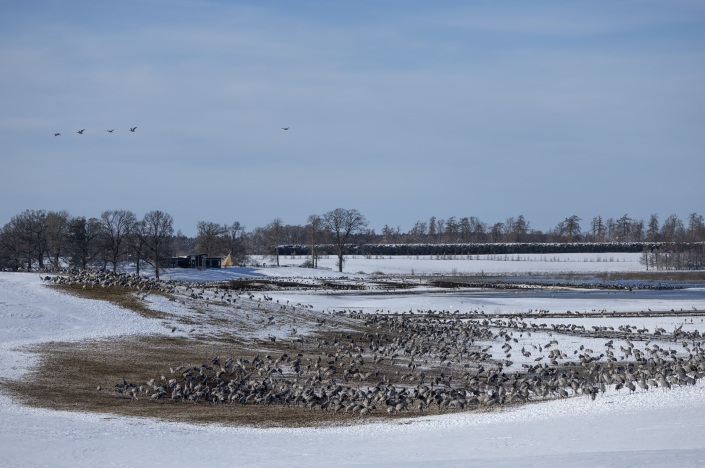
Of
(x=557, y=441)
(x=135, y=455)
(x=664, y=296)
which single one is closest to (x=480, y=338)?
(x=557, y=441)

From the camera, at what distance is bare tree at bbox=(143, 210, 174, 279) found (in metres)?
71.7

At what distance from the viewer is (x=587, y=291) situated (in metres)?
59.8

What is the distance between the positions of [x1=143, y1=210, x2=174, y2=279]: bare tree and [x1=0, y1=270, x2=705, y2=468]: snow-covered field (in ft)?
194

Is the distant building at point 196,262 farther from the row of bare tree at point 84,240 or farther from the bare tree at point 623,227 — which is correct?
the bare tree at point 623,227

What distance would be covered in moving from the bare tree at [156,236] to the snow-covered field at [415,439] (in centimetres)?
5921

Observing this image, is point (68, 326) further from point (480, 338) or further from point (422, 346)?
point (480, 338)

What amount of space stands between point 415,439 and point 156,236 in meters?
66.9

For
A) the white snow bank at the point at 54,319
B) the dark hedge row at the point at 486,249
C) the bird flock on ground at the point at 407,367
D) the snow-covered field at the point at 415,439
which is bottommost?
the bird flock on ground at the point at 407,367

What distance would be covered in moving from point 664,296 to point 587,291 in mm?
7787

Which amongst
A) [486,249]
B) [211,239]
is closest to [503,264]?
[486,249]

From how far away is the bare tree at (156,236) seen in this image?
7174cm

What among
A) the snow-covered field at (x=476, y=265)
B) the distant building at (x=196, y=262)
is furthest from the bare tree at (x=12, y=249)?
the snow-covered field at (x=476, y=265)

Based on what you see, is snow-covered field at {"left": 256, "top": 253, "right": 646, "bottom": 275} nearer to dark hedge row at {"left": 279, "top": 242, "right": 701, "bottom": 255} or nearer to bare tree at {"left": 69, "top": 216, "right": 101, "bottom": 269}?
dark hedge row at {"left": 279, "top": 242, "right": 701, "bottom": 255}

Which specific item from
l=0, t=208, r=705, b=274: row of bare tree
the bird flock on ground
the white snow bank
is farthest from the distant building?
the white snow bank
